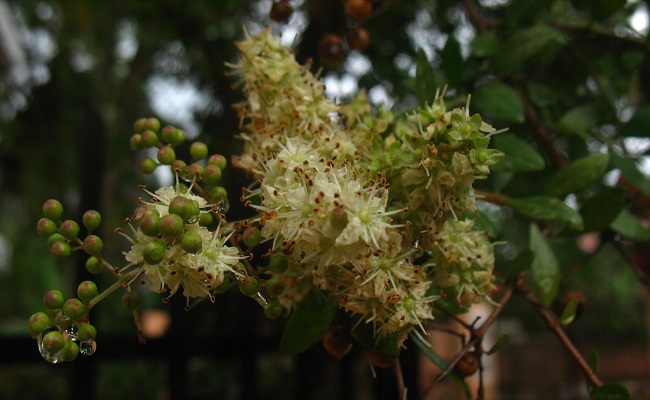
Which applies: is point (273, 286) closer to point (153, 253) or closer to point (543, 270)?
point (153, 253)

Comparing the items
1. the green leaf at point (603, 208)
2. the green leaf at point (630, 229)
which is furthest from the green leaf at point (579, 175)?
the green leaf at point (630, 229)

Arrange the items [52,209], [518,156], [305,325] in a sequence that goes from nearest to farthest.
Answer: [52,209] < [305,325] < [518,156]

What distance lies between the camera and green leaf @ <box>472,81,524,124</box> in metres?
0.88

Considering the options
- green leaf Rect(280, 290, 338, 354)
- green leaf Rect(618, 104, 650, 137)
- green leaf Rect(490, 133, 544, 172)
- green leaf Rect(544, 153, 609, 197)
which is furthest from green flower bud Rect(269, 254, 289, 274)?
green leaf Rect(618, 104, 650, 137)

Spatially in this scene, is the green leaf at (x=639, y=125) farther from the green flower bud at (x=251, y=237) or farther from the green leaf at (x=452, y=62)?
the green flower bud at (x=251, y=237)

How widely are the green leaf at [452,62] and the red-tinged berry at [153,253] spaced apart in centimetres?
55

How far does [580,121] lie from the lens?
1.06 metres

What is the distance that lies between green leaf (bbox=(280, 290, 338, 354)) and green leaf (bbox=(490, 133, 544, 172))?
305mm

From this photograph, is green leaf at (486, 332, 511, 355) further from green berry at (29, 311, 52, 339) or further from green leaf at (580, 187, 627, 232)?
green berry at (29, 311, 52, 339)

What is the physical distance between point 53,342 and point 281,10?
27.1 inches

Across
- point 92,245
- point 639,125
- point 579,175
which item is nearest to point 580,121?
point 639,125

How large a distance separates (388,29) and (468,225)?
866 millimetres

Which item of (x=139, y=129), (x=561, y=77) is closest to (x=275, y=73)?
(x=139, y=129)

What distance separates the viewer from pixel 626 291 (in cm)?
896
